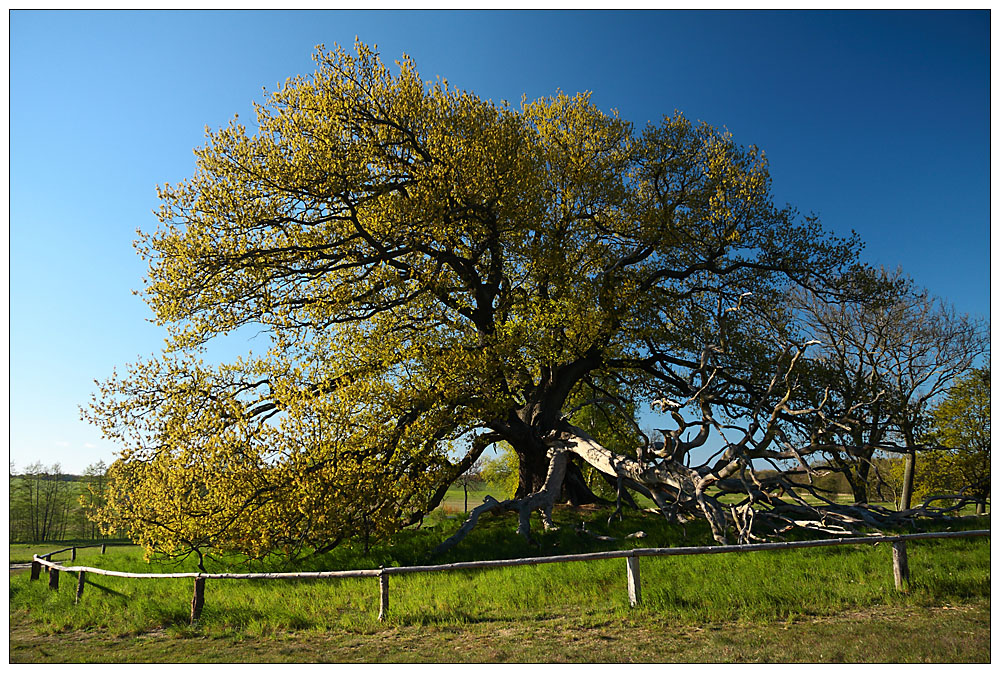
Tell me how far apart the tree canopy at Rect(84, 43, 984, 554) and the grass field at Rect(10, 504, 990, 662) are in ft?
4.82

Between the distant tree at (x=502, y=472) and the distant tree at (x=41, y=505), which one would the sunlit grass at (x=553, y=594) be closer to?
the distant tree at (x=502, y=472)

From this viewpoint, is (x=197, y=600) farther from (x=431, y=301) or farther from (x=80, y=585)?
(x=431, y=301)

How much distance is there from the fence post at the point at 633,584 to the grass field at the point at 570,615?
0.15 meters

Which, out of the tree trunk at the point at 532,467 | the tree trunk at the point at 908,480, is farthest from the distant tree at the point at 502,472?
the tree trunk at the point at 908,480

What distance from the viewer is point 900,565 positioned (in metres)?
8.45

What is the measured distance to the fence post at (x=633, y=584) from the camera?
324 inches

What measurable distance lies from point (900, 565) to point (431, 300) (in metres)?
10.3

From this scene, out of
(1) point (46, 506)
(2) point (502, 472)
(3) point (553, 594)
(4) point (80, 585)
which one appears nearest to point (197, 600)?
(4) point (80, 585)

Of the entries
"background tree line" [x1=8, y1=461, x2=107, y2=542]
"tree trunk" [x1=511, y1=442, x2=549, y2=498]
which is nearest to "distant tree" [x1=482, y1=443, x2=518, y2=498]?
"tree trunk" [x1=511, y1=442, x2=549, y2=498]

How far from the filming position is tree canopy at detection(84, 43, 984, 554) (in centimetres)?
1068

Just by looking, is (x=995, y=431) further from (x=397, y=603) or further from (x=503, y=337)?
(x=397, y=603)

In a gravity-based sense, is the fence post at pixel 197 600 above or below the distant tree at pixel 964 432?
below

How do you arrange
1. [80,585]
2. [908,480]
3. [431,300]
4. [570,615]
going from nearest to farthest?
1. [570,615]
2. [80,585]
3. [431,300]
4. [908,480]

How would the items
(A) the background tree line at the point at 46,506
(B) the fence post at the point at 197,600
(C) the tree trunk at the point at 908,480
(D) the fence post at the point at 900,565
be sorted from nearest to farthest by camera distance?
(D) the fence post at the point at 900,565, (B) the fence post at the point at 197,600, (C) the tree trunk at the point at 908,480, (A) the background tree line at the point at 46,506
